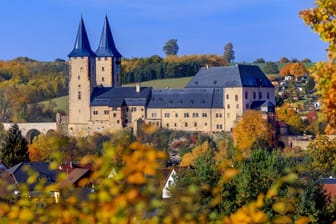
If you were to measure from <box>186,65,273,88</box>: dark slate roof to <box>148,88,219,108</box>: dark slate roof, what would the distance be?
955 millimetres

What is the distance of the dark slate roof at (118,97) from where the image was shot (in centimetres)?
6638

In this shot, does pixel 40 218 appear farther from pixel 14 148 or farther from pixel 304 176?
pixel 14 148

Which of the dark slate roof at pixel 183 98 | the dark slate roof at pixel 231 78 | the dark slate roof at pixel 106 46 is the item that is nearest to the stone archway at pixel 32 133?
the dark slate roof at pixel 106 46

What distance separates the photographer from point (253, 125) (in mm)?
59062

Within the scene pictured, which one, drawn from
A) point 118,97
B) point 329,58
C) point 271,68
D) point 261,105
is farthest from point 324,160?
point 271,68

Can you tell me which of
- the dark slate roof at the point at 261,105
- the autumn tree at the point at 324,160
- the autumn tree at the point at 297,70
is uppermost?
the autumn tree at the point at 297,70

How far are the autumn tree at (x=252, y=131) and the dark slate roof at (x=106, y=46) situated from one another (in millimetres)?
13730

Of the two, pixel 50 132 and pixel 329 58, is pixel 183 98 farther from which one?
pixel 329 58

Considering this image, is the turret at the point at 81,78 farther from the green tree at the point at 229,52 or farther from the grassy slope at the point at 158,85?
the green tree at the point at 229,52

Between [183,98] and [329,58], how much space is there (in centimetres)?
5929

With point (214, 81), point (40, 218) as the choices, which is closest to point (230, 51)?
point (214, 81)

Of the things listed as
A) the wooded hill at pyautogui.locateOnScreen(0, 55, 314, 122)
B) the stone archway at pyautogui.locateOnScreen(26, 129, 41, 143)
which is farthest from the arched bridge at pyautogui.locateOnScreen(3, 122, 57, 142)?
the wooded hill at pyautogui.locateOnScreen(0, 55, 314, 122)

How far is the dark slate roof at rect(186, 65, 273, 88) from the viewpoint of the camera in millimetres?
64938

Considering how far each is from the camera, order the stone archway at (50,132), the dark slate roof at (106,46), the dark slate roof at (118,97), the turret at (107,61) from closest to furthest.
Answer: the stone archway at (50,132) < the dark slate roof at (118,97) < the turret at (107,61) < the dark slate roof at (106,46)
